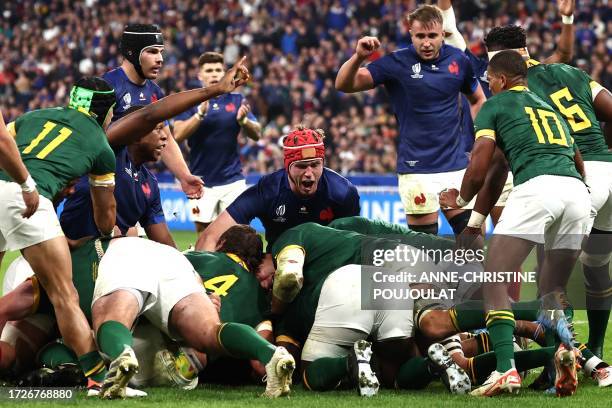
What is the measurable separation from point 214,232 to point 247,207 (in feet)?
1.05

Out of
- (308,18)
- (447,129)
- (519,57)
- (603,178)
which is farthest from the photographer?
(308,18)

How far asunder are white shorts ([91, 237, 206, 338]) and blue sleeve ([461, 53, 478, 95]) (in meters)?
4.31

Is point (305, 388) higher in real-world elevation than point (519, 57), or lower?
lower

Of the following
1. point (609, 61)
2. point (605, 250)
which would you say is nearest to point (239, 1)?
point (609, 61)

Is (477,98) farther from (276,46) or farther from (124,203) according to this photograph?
(276,46)

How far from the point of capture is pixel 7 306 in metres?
6.36

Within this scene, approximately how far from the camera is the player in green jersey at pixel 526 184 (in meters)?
6.35

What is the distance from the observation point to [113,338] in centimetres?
571

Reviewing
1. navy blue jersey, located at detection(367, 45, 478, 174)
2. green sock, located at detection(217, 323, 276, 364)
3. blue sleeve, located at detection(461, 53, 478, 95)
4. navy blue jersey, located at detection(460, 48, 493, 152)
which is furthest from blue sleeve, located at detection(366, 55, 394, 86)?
green sock, located at detection(217, 323, 276, 364)

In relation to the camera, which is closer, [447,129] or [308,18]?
[447,129]

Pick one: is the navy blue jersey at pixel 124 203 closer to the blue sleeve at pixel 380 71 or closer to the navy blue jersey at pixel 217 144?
the blue sleeve at pixel 380 71

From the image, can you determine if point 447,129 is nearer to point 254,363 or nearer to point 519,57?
point 519,57

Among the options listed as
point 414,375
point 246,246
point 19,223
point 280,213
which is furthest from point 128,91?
point 414,375

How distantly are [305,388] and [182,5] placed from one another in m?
21.8
